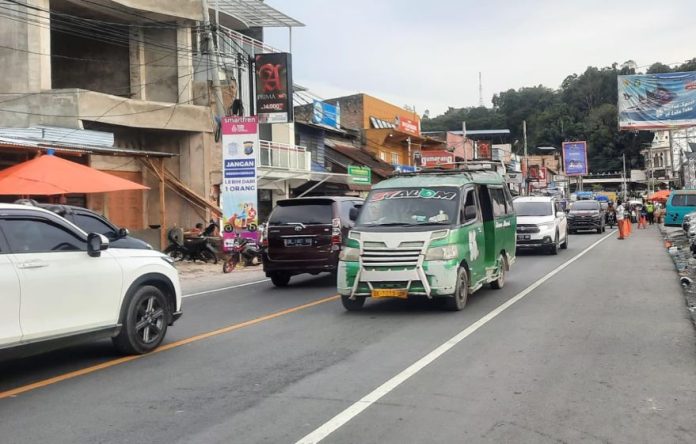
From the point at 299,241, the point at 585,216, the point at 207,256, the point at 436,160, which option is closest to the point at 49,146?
the point at 207,256

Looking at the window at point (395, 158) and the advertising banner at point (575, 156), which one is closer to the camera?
the window at point (395, 158)

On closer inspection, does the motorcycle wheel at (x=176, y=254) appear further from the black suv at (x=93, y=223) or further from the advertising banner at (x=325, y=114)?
the advertising banner at (x=325, y=114)

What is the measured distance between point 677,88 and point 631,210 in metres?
10.8

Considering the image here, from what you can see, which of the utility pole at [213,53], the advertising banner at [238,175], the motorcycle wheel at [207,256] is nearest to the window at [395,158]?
the utility pole at [213,53]

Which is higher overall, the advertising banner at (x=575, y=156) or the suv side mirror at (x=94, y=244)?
the advertising banner at (x=575, y=156)

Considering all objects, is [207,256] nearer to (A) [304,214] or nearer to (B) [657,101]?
(A) [304,214]

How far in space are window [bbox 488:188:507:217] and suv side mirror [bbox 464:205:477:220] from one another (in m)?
1.36

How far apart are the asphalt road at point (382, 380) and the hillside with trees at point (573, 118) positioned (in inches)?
3607

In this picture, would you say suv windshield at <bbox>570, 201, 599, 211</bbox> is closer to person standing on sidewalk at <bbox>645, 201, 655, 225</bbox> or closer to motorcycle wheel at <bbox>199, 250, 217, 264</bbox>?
person standing on sidewalk at <bbox>645, 201, 655, 225</bbox>

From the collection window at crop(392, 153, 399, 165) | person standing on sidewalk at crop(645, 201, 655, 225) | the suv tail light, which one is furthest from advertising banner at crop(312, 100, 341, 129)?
the suv tail light

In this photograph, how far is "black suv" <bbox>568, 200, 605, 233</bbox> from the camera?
33.0 metres

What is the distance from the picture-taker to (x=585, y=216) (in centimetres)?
3297

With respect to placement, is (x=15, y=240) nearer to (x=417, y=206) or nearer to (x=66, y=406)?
(x=66, y=406)

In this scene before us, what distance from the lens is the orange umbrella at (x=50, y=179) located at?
13938mm
